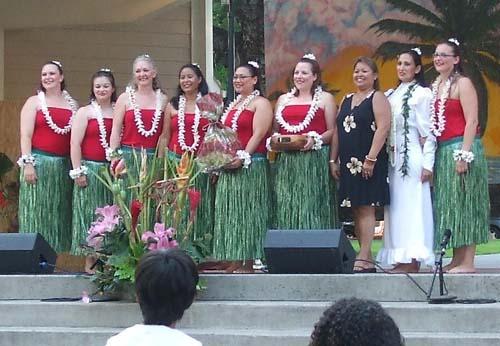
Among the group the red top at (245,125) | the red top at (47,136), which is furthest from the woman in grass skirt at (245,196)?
the red top at (47,136)

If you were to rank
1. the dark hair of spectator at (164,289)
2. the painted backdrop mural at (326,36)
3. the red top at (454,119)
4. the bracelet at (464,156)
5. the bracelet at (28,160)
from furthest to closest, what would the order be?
the painted backdrop mural at (326,36) → the bracelet at (28,160) → the red top at (454,119) → the bracelet at (464,156) → the dark hair of spectator at (164,289)

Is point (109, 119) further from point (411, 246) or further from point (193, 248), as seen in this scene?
point (411, 246)

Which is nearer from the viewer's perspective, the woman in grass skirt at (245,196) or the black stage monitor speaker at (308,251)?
the black stage monitor speaker at (308,251)

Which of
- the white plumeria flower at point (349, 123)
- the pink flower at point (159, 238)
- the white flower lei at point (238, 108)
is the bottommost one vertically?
the pink flower at point (159, 238)

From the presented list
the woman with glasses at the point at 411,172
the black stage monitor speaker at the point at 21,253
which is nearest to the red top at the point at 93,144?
the black stage monitor speaker at the point at 21,253

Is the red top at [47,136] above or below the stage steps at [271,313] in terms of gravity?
above

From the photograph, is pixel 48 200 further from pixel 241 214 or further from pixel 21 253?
pixel 241 214

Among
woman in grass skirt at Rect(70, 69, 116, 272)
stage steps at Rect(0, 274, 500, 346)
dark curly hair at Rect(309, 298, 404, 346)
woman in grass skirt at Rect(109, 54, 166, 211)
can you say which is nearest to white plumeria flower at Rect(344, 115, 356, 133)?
stage steps at Rect(0, 274, 500, 346)

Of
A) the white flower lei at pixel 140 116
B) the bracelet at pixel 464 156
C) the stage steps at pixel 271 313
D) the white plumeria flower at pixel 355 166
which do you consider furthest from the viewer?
the white flower lei at pixel 140 116

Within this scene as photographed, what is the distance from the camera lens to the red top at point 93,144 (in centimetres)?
711

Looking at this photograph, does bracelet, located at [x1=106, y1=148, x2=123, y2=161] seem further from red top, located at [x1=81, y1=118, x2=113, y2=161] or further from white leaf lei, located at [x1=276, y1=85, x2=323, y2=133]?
white leaf lei, located at [x1=276, y1=85, x2=323, y2=133]

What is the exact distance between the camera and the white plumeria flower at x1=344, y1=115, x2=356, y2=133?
21.8ft

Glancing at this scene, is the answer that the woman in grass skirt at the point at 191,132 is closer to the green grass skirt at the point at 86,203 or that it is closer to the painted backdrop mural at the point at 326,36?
the green grass skirt at the point at 86,203

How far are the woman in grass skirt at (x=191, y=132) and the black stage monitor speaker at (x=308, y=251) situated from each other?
2.56 ft
